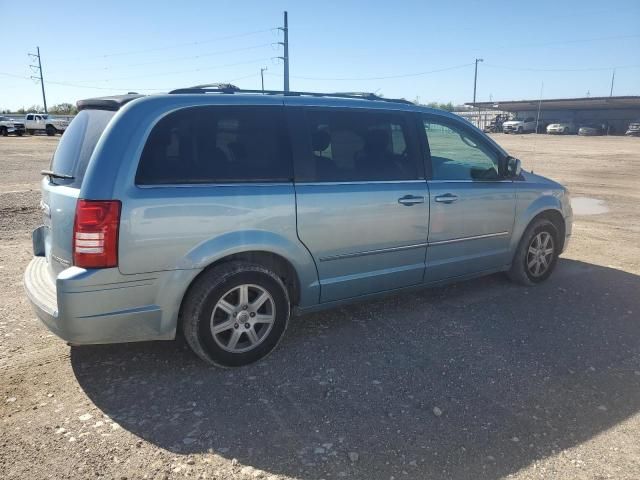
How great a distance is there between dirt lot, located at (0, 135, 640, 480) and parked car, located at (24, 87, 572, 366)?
365 mm

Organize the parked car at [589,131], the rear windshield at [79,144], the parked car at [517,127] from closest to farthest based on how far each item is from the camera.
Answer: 1. the rear windshield at [79,144]
2. the parked car at [589,131]
3. the parked car at [517,127]

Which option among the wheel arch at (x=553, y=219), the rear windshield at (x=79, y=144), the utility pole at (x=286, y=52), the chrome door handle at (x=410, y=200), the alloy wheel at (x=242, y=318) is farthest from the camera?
the utility pole at (x=286, y=52)

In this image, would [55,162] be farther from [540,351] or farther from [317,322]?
[540,351]

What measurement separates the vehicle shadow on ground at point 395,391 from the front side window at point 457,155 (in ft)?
4.16

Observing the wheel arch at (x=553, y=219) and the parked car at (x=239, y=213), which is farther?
the wheel arch at (x=553, y=219)

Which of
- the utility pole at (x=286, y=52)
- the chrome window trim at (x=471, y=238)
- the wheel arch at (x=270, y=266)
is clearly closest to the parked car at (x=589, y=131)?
the utility pole at (x=286, y=52)

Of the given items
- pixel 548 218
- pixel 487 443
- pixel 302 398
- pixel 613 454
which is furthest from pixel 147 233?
pixel 548 218

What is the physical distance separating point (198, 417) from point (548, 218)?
4.22m

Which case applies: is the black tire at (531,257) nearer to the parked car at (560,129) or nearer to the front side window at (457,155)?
the front side window at (457,155)

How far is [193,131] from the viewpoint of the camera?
3320 millimetres

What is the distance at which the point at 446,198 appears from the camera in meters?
4.44

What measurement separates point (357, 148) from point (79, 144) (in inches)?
80.0

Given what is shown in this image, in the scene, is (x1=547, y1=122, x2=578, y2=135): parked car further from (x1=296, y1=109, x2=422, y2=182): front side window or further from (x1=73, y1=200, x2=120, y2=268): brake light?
(x1=73, y1=200, x2=120, y2=268): brake light

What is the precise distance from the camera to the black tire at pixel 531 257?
5246mm
